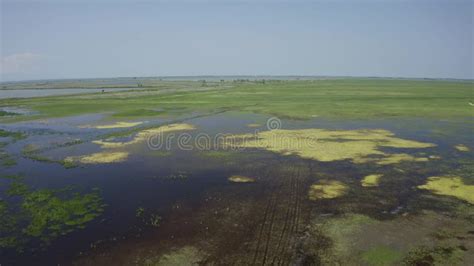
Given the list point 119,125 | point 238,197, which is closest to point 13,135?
point 119,125

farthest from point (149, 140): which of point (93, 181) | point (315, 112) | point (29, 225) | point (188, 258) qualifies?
point (315, 112)

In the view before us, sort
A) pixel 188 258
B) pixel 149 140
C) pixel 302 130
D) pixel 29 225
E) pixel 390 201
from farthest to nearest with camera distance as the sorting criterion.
A: 1. pixel 302 130
2. pixel 149 140
3. pixel 390 201
4. pixel 29 225
5. pixel 188 258

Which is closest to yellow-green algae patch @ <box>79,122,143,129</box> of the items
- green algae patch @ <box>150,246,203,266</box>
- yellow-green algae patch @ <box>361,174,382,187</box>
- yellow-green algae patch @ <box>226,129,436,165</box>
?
yellow-green algae patch @ <box>226,129,436,165</box>

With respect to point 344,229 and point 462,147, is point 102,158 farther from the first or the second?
point 462,147

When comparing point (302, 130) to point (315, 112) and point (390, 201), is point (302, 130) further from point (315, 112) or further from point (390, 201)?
point (390, 201)

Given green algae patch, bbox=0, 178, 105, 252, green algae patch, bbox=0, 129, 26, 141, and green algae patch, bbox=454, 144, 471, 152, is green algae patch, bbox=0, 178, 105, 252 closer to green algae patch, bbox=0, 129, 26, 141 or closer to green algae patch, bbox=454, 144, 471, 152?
green algae patch, bbox=0, 129, 26, 141

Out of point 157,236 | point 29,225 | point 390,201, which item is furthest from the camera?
point 390,201
